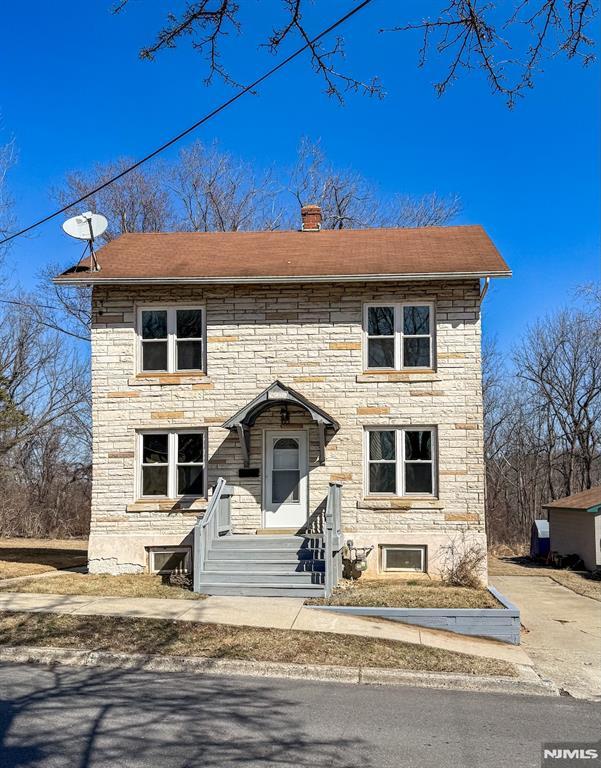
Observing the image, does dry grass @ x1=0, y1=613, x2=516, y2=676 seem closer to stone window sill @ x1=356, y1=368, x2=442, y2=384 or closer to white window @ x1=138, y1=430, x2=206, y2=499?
white window @ x1=138, y1=430, x2=206, y2=499

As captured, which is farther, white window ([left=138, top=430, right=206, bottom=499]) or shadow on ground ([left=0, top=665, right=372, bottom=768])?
white window ([left=138, top=430, right=206, bottom=499])

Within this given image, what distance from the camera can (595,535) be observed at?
2272 cm

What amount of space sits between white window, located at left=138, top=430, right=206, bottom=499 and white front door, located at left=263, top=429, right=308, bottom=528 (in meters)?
1.37

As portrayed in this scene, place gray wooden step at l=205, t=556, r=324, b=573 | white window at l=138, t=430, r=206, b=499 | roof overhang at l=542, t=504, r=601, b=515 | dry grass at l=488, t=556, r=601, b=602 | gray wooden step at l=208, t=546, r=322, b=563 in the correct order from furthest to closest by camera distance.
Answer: roof overhang at l=542, t=504, r=601, b=515 < dry grass at l=488, t=556, r=601, b=602 < white window at l=138, t=430, r=206, b=499 < gray wooden step at l=208, t=546, r=322, b=563 < gray wooden step at l=205, t=556, r=324, b=573

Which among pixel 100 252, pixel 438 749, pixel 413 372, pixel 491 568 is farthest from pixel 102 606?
pixel 491 568

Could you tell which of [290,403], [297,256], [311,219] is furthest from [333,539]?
[311,219]

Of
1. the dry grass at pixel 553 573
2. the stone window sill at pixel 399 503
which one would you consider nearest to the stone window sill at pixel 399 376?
the stone window sill at pixel 399 503

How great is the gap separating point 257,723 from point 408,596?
250 inches

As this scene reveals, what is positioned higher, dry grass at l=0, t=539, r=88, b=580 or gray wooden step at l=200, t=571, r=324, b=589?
gray wooden step at l=200, t=571, r=324, b=589

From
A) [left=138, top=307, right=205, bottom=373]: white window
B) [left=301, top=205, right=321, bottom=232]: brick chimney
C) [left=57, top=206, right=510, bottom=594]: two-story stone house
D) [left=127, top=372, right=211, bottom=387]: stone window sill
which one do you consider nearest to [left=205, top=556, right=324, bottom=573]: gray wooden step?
[left=57, top=206, right=510, bottom=594]: two-story stone house

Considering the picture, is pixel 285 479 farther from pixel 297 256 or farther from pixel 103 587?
pixel 297 256

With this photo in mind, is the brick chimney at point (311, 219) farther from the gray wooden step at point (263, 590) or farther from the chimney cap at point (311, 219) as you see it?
the gray wooden step at point (263, 590)

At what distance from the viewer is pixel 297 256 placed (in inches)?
674

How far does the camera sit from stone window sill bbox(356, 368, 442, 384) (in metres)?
15.6
